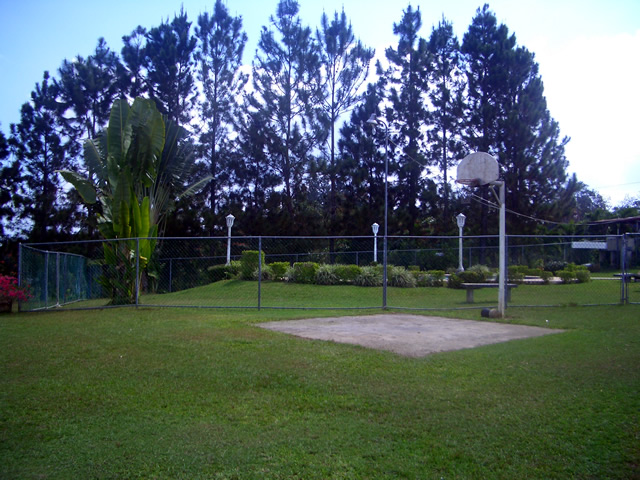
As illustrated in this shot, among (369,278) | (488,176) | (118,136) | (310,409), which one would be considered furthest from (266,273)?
(310,409)

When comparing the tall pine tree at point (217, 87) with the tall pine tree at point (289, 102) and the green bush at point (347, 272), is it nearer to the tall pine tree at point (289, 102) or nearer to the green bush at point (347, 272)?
the tall pine tree at point (289, 102)

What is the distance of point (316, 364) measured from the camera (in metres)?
5.82

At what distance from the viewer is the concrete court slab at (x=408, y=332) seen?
23.1ft

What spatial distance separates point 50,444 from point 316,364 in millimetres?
2828

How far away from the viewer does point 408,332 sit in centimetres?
815

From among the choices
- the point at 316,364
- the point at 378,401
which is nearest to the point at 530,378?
the point at 378,401

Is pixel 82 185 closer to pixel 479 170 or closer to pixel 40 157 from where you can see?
pixel 479 170

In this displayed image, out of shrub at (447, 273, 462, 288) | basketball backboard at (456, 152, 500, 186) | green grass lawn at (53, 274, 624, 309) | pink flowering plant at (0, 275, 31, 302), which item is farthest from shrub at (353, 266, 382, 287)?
pink flowering plant at (0, 275, 31, 302)

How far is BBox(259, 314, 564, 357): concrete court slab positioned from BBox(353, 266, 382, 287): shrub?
8080mm

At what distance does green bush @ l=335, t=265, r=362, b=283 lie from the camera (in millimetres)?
18562

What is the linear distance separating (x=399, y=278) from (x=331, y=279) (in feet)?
7.98

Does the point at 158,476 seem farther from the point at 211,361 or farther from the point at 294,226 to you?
the point at 294,226

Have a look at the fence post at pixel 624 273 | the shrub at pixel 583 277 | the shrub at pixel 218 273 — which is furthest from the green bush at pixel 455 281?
the shrub at pixel 218 273

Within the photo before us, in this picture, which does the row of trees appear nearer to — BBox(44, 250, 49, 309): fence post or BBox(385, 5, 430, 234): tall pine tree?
BBox(385, 5, 430, 234): tall pine tree
